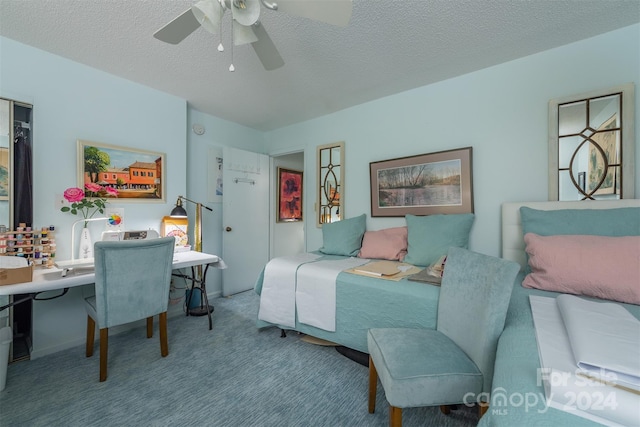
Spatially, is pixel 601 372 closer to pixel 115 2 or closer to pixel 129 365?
pixel 129 365

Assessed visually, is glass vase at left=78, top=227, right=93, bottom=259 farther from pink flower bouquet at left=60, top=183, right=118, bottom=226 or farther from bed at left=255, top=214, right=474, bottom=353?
bed at left=255, top=214, right=474, bottom=353

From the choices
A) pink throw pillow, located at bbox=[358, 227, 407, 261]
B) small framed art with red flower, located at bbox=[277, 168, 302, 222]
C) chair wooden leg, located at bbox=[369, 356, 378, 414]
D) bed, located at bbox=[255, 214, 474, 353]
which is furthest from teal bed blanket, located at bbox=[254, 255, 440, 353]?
small framed art with red flower, located at bbox=[277, 168, 302, 222]

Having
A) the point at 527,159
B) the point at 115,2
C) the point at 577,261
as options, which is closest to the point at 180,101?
the point at 115,2

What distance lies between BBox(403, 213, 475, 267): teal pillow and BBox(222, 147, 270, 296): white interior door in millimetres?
2297

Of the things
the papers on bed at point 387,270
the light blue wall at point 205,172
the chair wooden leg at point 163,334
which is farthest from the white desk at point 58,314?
the papers on bed at point 387,270

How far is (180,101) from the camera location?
9.75 ft

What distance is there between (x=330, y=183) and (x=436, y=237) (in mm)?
1595

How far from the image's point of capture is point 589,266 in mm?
1436

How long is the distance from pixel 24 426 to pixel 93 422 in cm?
34

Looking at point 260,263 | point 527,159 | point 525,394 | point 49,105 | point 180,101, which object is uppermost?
point 180,101

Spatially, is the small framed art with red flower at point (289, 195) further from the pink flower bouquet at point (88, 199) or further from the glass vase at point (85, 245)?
the glass vase at point (85, 245)

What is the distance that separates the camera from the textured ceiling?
1.63m

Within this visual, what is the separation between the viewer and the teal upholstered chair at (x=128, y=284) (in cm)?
173

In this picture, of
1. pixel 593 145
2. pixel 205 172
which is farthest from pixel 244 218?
pixel 593 145
